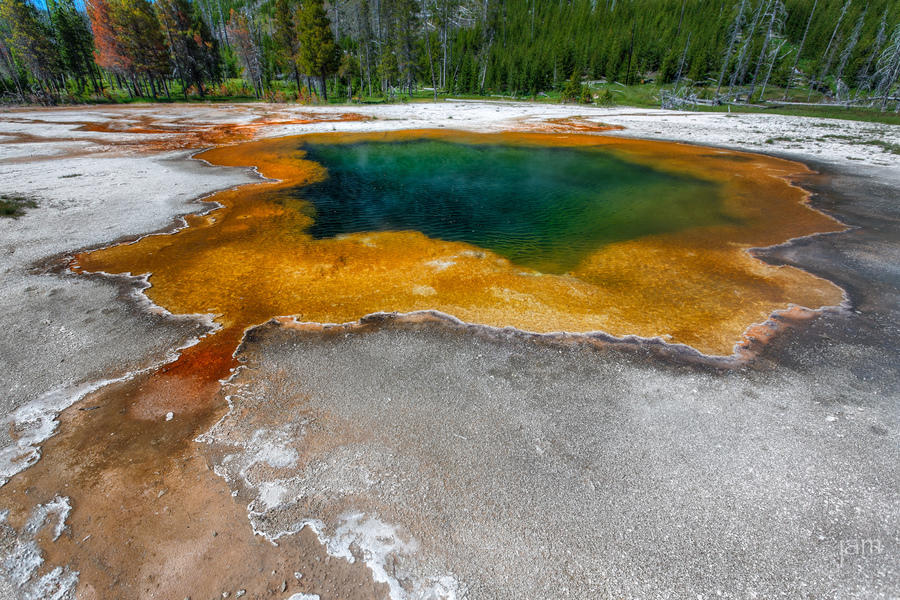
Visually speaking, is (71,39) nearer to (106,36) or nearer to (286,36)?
(106,36)

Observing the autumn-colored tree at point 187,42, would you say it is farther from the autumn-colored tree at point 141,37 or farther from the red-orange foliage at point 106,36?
the red-orange foliage at point 106,36

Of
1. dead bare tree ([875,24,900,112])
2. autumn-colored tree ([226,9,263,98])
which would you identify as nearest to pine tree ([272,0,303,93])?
autumn-colored tree ([226,9,263,98])

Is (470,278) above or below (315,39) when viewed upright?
below

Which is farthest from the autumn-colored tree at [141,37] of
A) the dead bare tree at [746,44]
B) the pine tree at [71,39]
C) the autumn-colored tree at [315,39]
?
the dead bare tree at [746,44]

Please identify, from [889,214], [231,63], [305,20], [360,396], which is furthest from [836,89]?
[231,63]

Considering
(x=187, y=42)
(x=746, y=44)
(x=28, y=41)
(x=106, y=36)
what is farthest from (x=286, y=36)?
(x=746, y=44)

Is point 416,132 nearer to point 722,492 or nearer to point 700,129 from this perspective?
point 700,129

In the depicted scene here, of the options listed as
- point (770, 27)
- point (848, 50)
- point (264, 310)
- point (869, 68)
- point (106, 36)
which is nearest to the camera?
point (264, 310)
